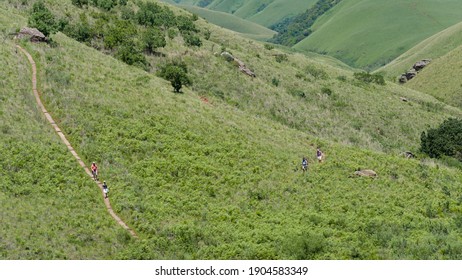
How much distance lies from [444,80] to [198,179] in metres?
102

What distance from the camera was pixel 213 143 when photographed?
45.7 meters

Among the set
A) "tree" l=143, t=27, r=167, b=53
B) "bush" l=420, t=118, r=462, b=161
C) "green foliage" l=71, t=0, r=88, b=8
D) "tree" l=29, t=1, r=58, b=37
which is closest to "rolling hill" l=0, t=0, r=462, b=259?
Answer: "tree" l=29, t=1, r=58, b=37

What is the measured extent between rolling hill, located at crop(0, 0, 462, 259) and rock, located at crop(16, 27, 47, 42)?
1.71 meters

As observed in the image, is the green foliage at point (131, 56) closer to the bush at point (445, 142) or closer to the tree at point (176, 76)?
the tree at point (176, 76)

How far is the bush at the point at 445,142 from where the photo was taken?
205 feet

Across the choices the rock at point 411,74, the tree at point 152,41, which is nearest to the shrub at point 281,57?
the tree at point 152,41

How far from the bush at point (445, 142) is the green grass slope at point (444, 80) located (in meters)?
49.9

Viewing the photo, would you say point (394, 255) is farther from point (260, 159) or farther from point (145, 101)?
point (145, 101)

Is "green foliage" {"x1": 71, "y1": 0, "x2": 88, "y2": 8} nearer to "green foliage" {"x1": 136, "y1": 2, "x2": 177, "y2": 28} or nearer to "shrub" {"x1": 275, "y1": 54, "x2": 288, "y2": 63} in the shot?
"green foliage" {"x1": 136, "y1": 2, "x2": 177, "y2": 28}

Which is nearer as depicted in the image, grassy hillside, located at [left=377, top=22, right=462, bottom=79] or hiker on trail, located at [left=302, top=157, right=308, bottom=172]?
hiker on trail, located at [left=302, top=157, right=308, bottom=172]

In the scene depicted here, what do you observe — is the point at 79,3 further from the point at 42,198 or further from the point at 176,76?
the point at 42,198

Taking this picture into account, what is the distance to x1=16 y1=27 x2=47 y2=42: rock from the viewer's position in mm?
60531

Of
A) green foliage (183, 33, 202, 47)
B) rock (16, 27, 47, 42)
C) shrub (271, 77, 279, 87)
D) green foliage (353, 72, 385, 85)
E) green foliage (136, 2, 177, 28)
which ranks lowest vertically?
green foliage (353, 72, 385, 85)

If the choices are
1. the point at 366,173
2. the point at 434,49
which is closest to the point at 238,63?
the point at 366,173
